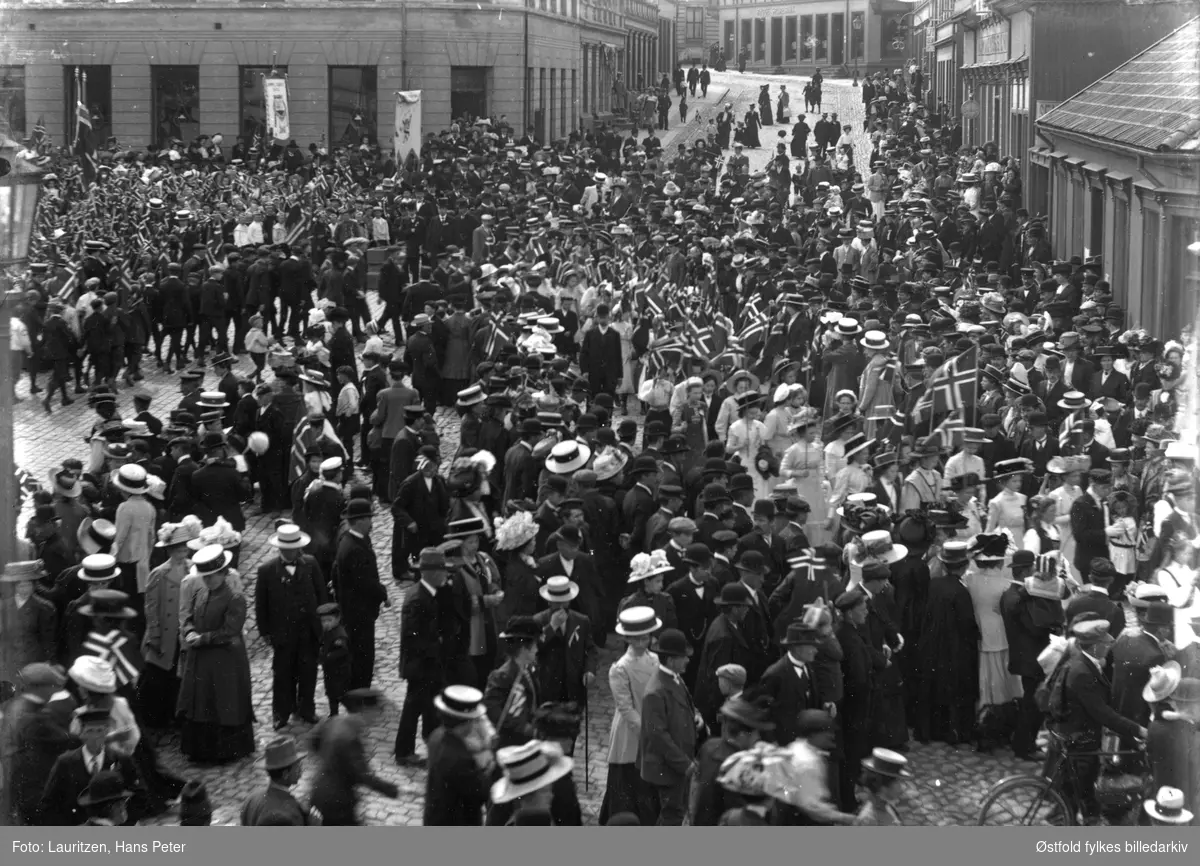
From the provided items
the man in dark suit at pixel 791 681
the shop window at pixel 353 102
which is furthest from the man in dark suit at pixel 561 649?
the shop window at pixel 353 102

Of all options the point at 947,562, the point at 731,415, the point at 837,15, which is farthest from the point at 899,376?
the point at 837,15

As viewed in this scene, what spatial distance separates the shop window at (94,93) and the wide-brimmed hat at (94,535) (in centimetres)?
3668

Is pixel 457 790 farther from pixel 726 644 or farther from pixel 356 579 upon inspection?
pixel 356 579

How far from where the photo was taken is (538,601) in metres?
11.6

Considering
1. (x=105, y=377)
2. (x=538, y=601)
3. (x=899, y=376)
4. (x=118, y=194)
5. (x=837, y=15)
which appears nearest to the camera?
(x=538, y=601)

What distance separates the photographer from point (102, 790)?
8.46 m

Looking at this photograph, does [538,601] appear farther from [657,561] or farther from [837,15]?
[837,15]

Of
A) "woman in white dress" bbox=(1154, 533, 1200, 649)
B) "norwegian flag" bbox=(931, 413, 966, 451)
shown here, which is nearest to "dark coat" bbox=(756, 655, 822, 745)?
"woman in white dress" bbox=(1154, 533, 1200, 649)

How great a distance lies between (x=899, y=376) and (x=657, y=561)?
7.09 m

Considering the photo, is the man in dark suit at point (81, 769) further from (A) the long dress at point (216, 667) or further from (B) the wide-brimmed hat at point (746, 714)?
(B) the wide-brimmed hat at point (746, 714)

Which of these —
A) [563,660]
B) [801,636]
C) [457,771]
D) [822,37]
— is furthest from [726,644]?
[822,37]

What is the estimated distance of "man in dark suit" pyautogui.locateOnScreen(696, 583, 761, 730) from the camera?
10.4 metres

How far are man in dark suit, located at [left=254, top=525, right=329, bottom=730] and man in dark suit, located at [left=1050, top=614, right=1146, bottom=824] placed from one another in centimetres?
519

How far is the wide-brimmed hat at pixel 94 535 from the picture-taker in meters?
12.7
